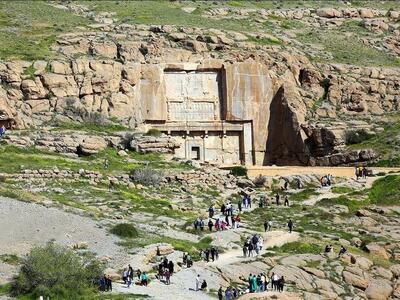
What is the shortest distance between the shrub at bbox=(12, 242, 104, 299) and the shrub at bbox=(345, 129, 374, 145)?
35.1 meters

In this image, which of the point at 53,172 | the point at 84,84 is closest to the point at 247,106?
the point at 84,84

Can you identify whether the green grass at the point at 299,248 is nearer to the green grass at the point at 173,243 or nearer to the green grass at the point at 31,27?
the green grass at the point at 173,243

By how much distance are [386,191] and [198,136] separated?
18.5 m

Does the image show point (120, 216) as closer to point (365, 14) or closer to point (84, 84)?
point (84, 84)

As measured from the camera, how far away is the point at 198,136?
63.8 meters

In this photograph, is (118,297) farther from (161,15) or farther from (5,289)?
(161,15)

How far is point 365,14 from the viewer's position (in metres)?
91.8

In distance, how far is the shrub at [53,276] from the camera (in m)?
28.4

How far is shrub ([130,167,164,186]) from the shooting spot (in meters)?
49.2

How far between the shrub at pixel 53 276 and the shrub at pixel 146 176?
19.1 metres


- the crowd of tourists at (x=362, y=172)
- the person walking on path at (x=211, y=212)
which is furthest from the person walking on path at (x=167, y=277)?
the crowd of tourists at (x=362, y=172)

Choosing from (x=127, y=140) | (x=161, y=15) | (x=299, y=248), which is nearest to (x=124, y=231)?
(x=299, y=248)

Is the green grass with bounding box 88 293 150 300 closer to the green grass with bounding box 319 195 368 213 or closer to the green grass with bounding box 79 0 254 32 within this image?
the green grass with bounding box 319 195 368 213

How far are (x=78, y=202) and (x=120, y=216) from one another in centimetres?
326
